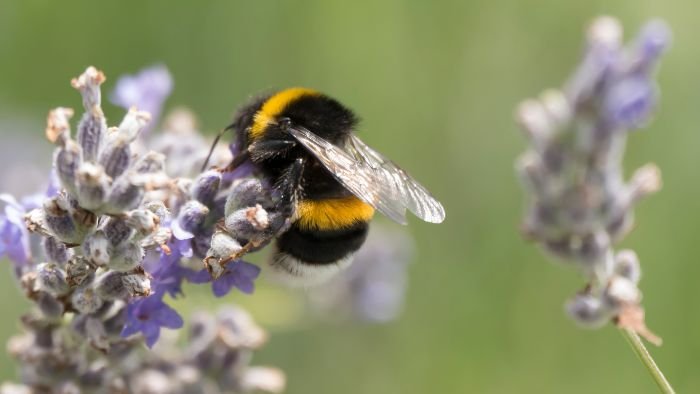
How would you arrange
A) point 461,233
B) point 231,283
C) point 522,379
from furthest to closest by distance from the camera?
point 461,233 < point 522,379 < point 231,283

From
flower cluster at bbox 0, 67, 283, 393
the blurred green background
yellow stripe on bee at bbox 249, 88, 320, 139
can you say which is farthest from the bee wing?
the blurred green background

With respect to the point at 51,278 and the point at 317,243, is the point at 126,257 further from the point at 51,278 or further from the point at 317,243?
the point at 317,243

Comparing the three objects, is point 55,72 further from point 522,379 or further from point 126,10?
point 522,379

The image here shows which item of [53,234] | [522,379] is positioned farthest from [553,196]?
[522,379]

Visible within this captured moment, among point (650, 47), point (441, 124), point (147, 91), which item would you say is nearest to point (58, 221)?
point (147, 91)

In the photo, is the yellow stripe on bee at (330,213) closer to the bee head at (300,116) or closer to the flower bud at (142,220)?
the bee head at (300,116)

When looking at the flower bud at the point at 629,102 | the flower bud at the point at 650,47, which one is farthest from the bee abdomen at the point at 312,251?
the flower bud at the point at 650,47

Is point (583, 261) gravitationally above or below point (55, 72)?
above

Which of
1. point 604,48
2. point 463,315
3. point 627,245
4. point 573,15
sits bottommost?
point 463,315
